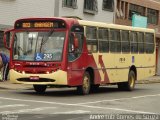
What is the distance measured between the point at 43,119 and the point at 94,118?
1449mm

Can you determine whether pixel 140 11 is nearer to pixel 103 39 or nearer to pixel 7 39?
pixel 103 39

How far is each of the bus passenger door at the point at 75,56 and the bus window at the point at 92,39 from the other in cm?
52

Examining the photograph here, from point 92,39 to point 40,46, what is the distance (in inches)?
99.6

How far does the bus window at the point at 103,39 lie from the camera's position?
2353cm

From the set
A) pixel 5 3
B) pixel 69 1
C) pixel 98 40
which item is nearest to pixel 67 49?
pixel 98 40

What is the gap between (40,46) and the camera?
21.2 m

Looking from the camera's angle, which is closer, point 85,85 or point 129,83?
point 85,85

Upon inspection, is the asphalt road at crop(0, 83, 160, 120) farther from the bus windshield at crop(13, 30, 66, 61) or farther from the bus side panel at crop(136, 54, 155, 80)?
the bus side panel at crop(136, 54, 155, 80)

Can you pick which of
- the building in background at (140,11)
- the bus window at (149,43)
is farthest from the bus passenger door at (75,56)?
the building in background at (140,11)

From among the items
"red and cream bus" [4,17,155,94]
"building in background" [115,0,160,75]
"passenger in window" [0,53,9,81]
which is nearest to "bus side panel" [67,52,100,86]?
"red and cream bus" [4,17,155,94]

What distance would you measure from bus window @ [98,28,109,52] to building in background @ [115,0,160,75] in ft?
67.4

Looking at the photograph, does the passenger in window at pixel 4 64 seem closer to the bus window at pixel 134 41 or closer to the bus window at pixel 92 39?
the bus window at pixel 134 41

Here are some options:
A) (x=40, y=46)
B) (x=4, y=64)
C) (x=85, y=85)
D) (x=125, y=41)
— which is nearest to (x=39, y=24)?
(x=40, y=46)

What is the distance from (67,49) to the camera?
21.0m
